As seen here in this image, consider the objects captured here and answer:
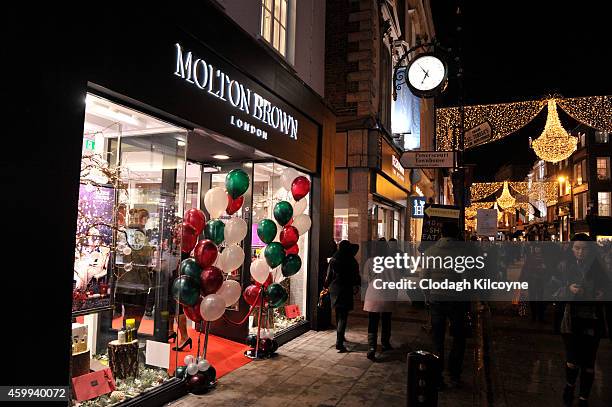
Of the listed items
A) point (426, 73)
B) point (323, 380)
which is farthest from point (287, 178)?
point (426, 73)

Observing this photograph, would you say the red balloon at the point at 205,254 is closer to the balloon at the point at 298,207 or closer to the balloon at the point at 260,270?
the balloon at the point at 260,270

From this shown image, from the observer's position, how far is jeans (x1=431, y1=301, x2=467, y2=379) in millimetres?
5859

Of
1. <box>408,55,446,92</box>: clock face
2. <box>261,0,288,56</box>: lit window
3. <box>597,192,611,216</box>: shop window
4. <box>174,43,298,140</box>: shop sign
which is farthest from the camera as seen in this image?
<box>597,192,611,216</box>: shop window

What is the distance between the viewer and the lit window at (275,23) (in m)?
7.85

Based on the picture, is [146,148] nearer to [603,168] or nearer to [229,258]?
[229,258]

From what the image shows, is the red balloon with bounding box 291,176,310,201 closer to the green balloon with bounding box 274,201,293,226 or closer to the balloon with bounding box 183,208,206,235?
the green balloon with bounding box 274,201,293,226

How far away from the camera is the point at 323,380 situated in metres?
5.98

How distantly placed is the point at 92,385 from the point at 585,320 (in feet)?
17.7

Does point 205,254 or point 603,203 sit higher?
point 603,203

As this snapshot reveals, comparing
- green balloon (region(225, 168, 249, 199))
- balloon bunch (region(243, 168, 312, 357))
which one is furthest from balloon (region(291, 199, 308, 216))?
green balloon (region(225, 168, 249, 199))

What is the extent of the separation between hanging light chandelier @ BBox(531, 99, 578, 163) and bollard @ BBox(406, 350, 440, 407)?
1184 centimetres

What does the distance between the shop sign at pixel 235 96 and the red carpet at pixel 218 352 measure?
120 inches

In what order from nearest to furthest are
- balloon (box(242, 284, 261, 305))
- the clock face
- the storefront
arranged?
the storefront
balloon (box(242, 284, 261, 305))
the clock face

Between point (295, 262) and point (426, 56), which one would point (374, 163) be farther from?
point (295, 262)
